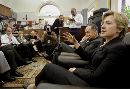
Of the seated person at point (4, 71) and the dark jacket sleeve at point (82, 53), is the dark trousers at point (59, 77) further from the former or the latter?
the seated person at point (4, 71)

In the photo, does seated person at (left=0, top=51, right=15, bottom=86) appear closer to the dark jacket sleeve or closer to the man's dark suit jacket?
the dark jacket sleeve

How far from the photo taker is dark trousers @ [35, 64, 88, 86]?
5.95ft

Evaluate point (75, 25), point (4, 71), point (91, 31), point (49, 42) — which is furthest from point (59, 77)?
Answer: point (49, 42)

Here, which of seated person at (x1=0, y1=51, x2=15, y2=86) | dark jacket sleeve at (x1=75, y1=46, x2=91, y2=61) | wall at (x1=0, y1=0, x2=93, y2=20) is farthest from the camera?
wall at (x1=0, y1=0, x2=93, y2=20)

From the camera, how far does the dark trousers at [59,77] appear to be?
1814 millimetres

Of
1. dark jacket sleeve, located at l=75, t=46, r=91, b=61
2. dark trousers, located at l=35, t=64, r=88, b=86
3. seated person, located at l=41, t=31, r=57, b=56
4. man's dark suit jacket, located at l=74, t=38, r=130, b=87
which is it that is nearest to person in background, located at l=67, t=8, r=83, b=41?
seated person, located at l=41, t=31, r=57, b=56

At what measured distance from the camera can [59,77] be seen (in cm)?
190

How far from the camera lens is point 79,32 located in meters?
6.19

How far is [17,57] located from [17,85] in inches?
78.2

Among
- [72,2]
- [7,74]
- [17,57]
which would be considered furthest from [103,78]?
[72,2]

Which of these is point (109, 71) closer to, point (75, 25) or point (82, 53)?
point (82, 53)

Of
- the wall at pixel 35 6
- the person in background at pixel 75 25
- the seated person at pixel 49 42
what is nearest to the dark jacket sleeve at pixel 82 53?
the person in background at pixel 75 25

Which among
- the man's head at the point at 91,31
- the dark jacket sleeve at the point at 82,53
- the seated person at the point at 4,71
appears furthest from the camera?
the seated person at the point at 4,71

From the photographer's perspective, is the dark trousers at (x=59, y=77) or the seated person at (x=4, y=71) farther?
the seated person at (x=4, y=71)
